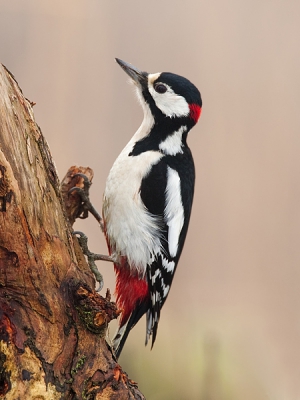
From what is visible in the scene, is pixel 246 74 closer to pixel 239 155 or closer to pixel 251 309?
pixel 239 155

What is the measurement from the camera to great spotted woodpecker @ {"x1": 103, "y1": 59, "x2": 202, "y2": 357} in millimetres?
1850

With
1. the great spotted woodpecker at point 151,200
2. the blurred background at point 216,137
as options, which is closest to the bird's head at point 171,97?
the great spotted woodpecker at point 151,200

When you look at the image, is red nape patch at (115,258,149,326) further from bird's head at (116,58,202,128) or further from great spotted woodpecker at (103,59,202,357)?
bird's head at (116,58,202,128)

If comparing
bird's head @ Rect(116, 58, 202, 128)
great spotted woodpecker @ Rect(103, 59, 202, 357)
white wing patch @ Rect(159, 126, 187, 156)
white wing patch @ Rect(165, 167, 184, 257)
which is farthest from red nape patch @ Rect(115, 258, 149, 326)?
bird's head @ Rect(116, 58, 202, 128)

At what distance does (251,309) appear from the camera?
9.59ft

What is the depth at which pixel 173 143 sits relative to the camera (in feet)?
6.52

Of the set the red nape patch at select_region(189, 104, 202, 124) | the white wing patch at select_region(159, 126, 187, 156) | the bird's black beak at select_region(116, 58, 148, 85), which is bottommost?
the white wing patch at select_region(159, 126, 187, 156)

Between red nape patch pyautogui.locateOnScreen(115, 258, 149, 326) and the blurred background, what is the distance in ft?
2.75

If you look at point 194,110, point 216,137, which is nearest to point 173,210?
point 194,110

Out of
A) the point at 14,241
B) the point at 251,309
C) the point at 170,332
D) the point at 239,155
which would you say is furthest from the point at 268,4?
the point at 14,241

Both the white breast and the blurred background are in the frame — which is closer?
the white breast

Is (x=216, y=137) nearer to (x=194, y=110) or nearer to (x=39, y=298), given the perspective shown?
(x=194, y=110)

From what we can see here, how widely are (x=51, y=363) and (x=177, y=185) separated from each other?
94 centimetres

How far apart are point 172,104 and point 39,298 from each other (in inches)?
43.3
